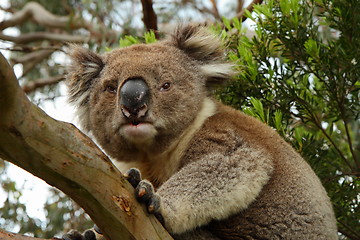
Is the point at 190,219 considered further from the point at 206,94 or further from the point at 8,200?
the point at 8,200

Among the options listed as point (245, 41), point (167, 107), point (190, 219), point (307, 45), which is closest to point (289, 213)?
point (190, 219)

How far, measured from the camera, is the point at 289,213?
2932 mm

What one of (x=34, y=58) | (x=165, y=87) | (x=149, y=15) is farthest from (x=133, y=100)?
(x=34, y=58)

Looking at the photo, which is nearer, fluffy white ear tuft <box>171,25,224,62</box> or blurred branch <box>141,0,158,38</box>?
fluffy white ear tuft <box>171,25,224,62</box>

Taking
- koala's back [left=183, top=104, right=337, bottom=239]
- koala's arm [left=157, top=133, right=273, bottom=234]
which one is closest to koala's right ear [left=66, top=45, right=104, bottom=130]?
koala's back [left=183, top=104, right=337, bottom=239]

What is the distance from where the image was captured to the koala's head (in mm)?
3031

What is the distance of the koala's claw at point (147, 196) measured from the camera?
2338 mm

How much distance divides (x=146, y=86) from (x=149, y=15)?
2.06 m

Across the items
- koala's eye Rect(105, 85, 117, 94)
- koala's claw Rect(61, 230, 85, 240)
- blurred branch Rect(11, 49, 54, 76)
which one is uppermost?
koala's eye Rect(105, 85, 117, 94)

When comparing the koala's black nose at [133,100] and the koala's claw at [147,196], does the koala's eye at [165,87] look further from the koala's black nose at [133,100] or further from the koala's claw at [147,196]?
the koala's claw at [147,196]

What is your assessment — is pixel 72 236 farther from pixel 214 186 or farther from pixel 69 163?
pixel 69 163

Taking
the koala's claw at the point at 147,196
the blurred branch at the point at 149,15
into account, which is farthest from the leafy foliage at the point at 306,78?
the koala's claw at the point at 147,196

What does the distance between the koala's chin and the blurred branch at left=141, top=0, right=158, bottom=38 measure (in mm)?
2017

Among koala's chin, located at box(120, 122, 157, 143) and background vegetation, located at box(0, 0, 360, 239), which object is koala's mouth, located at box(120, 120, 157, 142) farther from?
background vegetation, located at box(0, 0, 360, 239)
